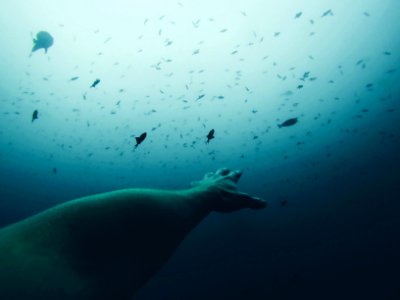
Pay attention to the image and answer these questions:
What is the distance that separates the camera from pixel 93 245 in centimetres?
229

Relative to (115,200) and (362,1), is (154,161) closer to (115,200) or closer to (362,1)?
(362,1)

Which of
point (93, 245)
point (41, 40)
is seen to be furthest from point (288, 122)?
point (41, 40)

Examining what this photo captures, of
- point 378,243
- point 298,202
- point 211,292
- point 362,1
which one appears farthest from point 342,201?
point 362,1

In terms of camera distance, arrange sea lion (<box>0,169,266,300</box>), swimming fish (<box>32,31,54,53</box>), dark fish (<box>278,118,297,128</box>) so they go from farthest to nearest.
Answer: swimming fish (<box>32,31,54,53</box>) → dark fish (<box>278,118,297,128</box>) → sea lion (<box>0,169,266,300</box>)

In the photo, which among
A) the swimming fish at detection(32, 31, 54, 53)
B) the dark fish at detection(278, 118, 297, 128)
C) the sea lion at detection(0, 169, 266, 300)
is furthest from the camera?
the swimming fish at detection(32, 31, 54, 53)

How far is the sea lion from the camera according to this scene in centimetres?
187

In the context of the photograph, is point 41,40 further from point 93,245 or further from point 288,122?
point 93,245

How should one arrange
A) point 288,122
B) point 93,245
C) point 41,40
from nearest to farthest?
point 93,245 → point 288,122 → point 41,40

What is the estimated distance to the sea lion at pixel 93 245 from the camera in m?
1.87

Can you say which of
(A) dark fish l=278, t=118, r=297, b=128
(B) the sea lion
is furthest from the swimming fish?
(B) the sea lion

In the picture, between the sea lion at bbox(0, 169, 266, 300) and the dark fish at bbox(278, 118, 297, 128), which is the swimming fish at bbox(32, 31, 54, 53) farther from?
the sea lion at bbox(0, 169, 266, 300)

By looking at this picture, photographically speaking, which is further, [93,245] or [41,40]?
[41,40]

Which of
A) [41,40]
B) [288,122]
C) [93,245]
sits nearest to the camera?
[93,245]

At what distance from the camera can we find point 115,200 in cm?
258
